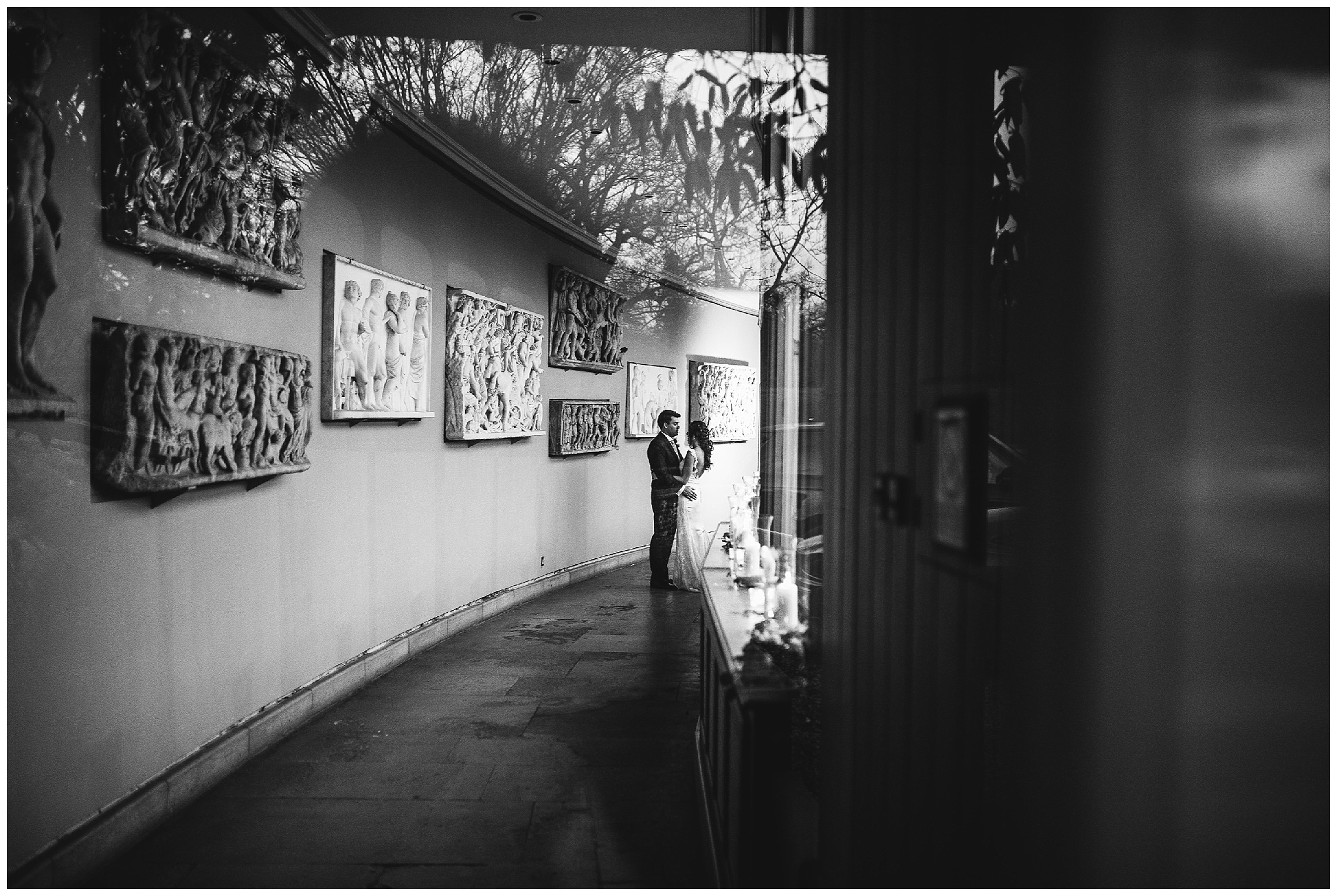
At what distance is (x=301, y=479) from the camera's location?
537cm

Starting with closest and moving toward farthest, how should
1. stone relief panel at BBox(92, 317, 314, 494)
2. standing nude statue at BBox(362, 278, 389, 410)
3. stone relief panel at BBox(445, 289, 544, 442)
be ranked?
stone relief panel at BBox(92, 317, 314, 494) → standing nude statue at BBox(362, 278, 389, 410) → stone relief panel at BBox(445, 289, 544, 442)

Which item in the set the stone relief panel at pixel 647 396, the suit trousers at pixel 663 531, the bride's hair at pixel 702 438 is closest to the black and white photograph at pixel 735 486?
the suit trousers at pixel 663 531

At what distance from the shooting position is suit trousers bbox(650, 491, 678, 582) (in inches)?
390

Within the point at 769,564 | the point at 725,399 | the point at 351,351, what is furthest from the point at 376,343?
the point at 725,399

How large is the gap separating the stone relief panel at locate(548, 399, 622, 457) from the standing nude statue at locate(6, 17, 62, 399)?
6488 mm

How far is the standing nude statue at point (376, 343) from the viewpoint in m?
6.09

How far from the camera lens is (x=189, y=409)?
4062mm

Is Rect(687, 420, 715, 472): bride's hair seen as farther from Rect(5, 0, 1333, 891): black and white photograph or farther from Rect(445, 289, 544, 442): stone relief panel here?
Rect(5, 0, 1333, 891): black and white photograph

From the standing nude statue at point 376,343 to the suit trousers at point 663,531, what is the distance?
4.06 m

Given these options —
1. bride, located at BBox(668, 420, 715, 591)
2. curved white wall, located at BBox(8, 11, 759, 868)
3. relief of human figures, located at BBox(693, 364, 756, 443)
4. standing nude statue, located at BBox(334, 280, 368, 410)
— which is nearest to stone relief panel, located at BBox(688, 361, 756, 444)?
relief of human figures, located at BBox(693, 364, 756, 443)

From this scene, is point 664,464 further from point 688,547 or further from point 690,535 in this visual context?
point 688,547

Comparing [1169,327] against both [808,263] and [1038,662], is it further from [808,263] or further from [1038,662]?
[808,263]

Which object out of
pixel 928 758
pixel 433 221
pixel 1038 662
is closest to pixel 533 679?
pixel 433 221

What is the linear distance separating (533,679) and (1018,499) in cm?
512
